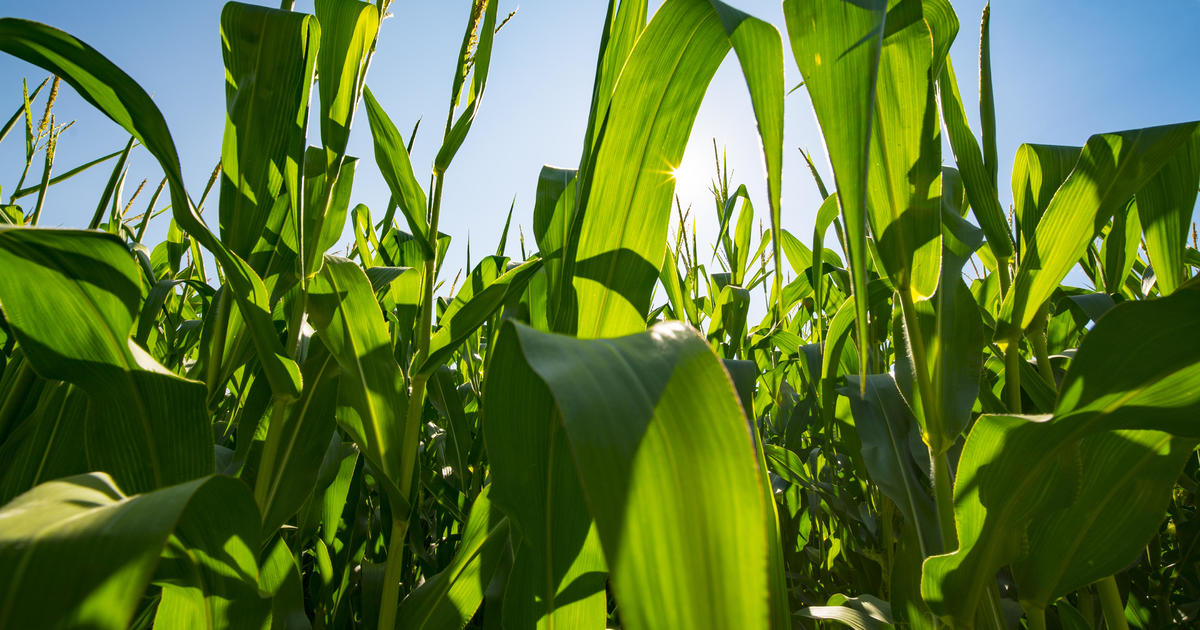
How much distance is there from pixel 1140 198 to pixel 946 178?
23 cm

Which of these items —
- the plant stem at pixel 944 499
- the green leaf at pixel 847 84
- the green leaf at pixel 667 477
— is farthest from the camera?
the plant stem at pixel 944 499

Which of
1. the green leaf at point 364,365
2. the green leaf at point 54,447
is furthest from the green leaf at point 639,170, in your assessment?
the green leaf at point 54,447

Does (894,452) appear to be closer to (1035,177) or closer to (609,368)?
(1035,177)

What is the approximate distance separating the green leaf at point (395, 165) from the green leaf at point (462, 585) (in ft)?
1.18

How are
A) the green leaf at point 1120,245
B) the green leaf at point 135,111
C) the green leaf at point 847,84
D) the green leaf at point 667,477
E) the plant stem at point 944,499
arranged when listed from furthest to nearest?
the green leaf at point 1120,245
the plant stem at point 944,499
the green leaf at point 135,111
the green leaf at point 847,84
the green leaf at point 667,477

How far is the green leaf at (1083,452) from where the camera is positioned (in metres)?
0.44

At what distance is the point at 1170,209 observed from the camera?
744 millimetres

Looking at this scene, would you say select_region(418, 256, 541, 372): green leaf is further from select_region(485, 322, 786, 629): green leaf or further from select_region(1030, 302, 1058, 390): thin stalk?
select_region(1030, 302, 1058, 390): thin stalk

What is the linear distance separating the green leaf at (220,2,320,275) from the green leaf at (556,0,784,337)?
32 cm

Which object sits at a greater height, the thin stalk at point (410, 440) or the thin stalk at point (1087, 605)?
the thin stalk at point (410, 440)

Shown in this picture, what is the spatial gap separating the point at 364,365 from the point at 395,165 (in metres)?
0.27

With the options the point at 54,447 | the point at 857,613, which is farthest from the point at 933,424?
the point at 54,447

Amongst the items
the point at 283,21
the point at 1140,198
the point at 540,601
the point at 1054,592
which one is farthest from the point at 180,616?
the point at 1140,198

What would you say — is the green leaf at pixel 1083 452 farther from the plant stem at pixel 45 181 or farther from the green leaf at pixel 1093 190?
the plant stem at pixel 45 181
